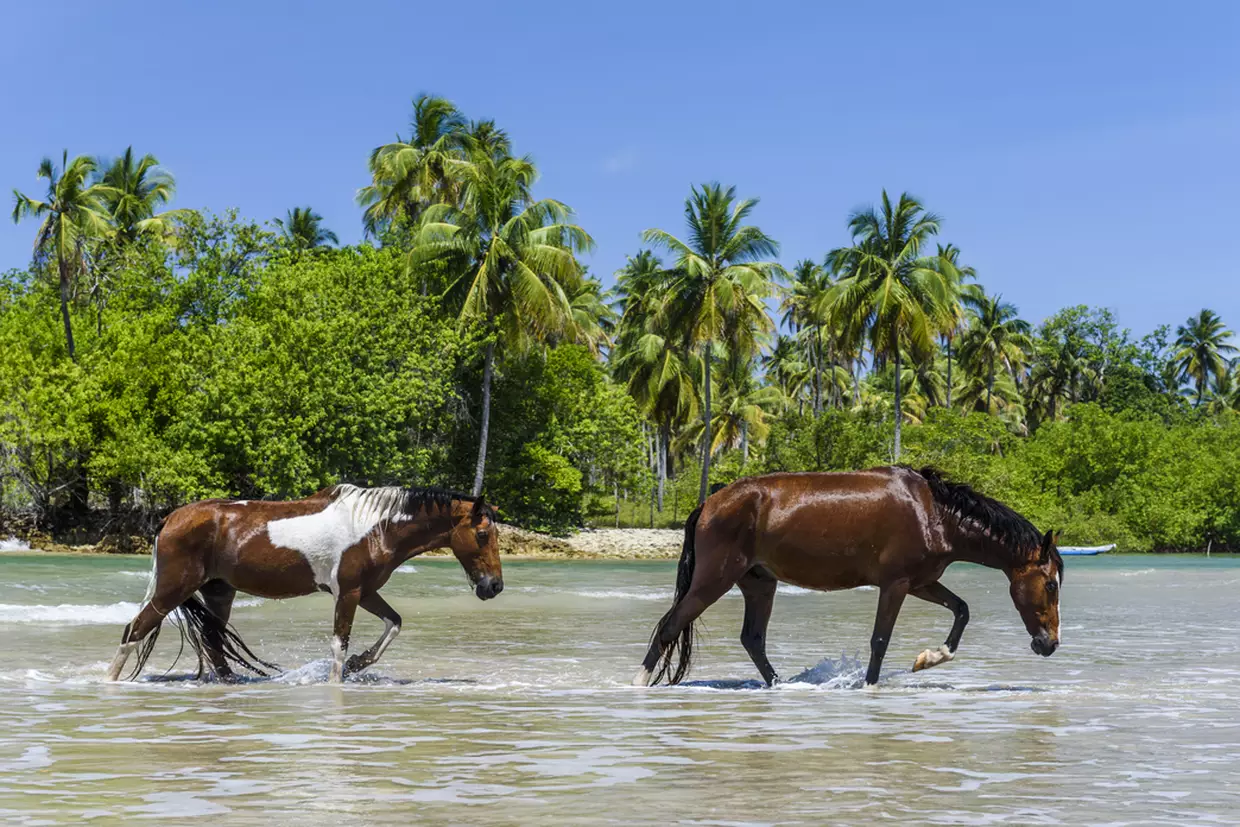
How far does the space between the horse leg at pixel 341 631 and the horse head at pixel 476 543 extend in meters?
0.89

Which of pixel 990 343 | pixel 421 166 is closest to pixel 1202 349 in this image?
pixel 990 343

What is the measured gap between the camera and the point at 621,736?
299 inches

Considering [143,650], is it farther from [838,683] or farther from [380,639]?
[838,683]

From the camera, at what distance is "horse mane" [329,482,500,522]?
10.6 m

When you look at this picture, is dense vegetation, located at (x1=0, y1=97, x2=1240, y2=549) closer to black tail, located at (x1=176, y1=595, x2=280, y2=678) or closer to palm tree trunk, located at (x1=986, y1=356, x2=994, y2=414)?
palm tree trunk, located at (x1=986, y1=356, x2=994, y2=414)

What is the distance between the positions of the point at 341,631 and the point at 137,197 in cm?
5531

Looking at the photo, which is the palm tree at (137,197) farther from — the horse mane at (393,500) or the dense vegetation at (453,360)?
the horse mane at (393,500)

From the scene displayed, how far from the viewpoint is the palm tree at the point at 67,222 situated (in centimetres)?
4756

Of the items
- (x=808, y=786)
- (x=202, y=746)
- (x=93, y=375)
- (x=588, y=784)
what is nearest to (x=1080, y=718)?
(x=808, y=786)

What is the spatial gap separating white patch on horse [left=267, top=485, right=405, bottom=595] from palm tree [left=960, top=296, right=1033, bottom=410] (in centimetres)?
7651

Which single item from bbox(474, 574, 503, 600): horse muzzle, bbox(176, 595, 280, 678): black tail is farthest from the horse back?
bbox(176, 595, 280, 678): black tail

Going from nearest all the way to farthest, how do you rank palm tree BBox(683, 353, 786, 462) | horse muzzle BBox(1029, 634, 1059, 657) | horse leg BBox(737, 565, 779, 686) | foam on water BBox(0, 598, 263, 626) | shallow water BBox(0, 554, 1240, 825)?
1. shallow water BBox(0, 554, 1240, 825)
2. horse muzzle BBox(1029, 634, 1059, 657)
3. horse leg BBox(737, 565, 779, 686)
4. foam on water BBox(0, 598, 263, 626)
5. palm tree BBox(683, 353, 786, 462)

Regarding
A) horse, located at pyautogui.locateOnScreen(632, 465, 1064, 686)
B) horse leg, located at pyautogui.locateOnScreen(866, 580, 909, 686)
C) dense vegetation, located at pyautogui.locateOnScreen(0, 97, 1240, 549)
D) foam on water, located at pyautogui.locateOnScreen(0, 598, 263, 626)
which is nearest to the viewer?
horse leg, located at pyautogui.locateOnScreen(866, 580, 909, 686)

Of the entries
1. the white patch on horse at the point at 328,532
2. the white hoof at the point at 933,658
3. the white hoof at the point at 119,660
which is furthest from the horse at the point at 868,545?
the white hoof at the point at 119,660
